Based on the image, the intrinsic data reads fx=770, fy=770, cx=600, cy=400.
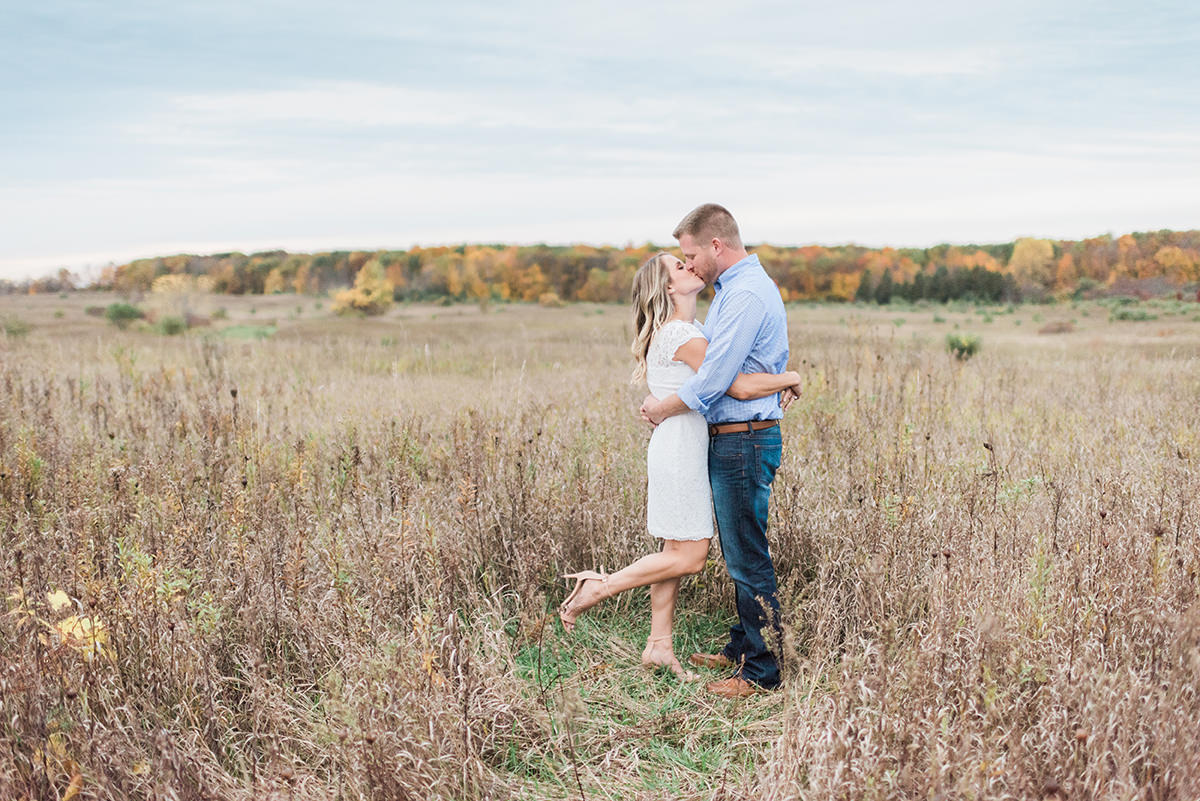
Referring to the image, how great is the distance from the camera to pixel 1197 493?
472 cm

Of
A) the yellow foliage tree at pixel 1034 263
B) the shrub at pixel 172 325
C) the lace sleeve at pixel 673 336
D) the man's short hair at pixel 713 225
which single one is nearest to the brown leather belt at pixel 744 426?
the lace sleeve at pixel 673 336

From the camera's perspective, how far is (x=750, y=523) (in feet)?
11.3

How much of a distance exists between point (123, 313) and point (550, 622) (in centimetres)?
3575

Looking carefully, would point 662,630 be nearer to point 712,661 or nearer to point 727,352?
point 712,661

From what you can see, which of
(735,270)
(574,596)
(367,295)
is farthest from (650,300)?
(367,295)

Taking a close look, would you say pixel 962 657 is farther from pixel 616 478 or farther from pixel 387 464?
pixel 387 464

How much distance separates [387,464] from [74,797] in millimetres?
3330

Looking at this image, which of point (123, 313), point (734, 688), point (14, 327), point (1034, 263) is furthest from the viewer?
point (1034, 263)

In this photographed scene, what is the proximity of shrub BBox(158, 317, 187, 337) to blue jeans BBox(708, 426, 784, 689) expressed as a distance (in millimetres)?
30633

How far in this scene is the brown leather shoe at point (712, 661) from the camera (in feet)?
12.5

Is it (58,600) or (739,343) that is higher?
(739,343)

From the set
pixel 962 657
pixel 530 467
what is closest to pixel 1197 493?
pixel 962 657

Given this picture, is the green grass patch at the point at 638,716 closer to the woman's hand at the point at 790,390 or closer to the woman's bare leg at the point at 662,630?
the woman's bare leg at the point at 662,630

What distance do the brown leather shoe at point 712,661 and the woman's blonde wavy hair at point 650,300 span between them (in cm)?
151
